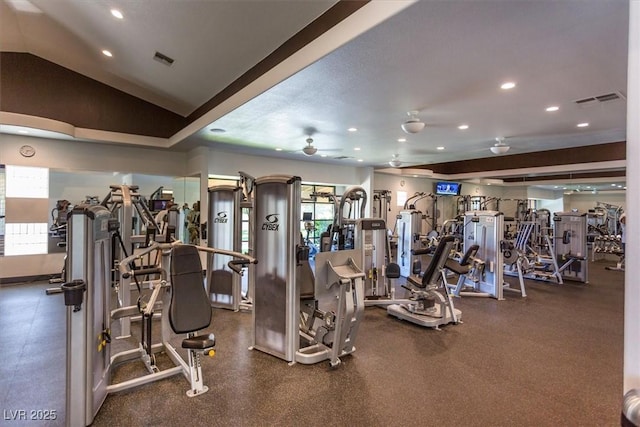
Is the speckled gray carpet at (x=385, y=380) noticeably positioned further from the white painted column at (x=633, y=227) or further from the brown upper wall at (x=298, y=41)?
the brown upper wall at (x=298, y=41)

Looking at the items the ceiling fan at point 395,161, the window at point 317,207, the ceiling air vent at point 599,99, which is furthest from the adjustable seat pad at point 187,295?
the window at point 317,207

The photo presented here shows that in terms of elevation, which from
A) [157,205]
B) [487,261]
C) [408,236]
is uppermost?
[157,205]

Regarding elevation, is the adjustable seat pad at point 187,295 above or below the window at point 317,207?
below

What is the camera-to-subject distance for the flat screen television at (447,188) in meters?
12.6

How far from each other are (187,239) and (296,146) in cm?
340

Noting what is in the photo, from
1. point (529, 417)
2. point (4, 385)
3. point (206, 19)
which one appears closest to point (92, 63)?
point (206, 19)

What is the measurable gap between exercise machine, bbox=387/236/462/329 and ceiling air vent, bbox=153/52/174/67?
15.6 ft

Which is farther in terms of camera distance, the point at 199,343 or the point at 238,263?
the point at 238,263

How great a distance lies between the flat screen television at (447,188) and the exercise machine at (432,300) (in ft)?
28.8

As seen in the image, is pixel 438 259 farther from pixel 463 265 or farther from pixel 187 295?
pixel 187 295

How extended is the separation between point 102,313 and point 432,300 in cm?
377

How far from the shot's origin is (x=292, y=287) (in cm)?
315

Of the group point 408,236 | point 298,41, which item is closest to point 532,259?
point 408,236

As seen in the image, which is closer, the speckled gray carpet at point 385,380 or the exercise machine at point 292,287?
the speckled gray carpet at point 385,380
